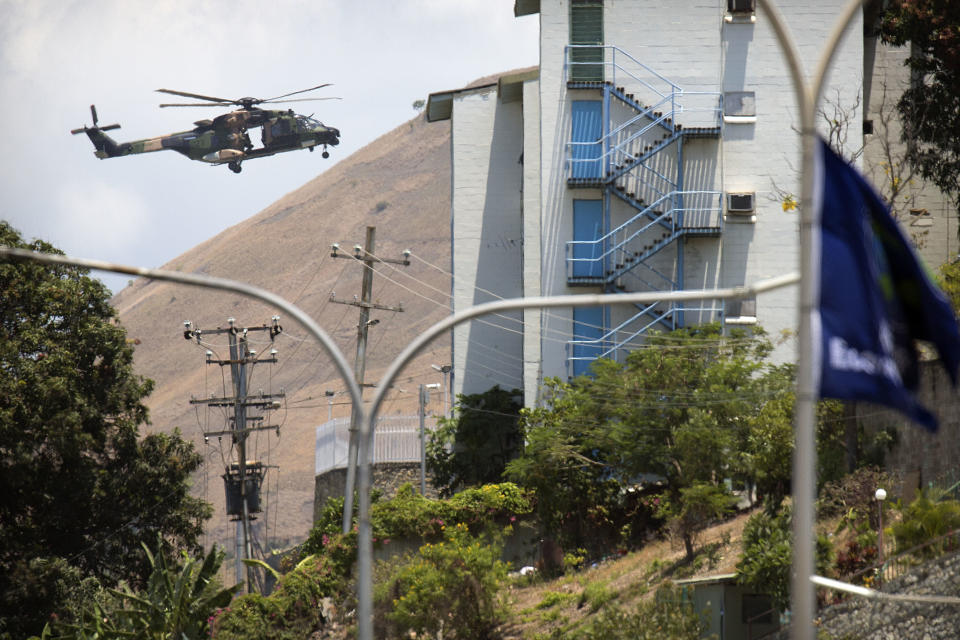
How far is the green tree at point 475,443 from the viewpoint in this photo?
41781 millimetres

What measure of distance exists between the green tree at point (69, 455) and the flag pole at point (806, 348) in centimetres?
2899

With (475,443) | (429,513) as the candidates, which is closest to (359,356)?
(429,513)

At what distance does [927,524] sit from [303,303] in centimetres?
13061

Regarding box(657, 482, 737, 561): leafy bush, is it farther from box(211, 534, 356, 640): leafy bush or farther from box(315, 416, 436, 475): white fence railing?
box(315, 416, 436, 475): white fence railing

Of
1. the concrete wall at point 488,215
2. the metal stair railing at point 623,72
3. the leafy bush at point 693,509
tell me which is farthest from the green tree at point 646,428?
the metal stair railing at point 623,72

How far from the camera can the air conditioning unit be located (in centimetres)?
4162

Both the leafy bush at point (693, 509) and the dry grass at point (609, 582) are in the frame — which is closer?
the dry grass at point (609, 582)

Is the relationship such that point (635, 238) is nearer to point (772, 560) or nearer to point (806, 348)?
point (772, 560)

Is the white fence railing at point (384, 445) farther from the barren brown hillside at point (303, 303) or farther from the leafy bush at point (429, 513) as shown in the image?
the barren brown hillside at point (303, 303)

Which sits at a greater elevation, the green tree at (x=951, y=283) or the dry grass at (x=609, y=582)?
the green tree at (x=951, y=283)

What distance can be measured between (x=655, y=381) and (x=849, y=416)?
525 cm

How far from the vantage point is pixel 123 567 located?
38.8m

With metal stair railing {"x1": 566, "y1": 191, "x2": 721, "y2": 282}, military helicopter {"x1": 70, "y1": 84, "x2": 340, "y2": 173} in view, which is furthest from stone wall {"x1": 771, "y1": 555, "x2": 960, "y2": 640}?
military helicopter {"x1": 70, "y1": 84, "x2": 340, "y2": 173}

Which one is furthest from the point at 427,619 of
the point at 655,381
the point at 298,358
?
the point at 298,358
